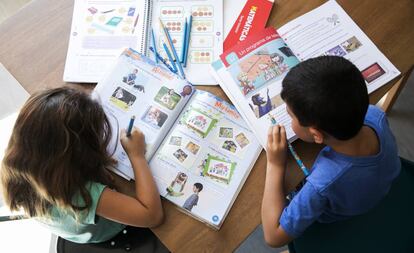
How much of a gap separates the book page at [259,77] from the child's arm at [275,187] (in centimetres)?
3

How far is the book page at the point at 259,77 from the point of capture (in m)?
0.90

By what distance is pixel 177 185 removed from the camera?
0.86 metres

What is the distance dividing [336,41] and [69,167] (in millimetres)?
732

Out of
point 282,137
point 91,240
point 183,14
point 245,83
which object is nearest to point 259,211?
point 282,137

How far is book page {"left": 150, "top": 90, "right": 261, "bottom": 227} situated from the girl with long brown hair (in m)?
0.05

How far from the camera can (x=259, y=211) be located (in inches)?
33.2

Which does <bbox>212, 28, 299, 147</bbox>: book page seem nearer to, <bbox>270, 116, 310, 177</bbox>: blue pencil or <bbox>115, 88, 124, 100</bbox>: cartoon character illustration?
<bbox>270, 116, 310, 177</bbox>: blue pencil

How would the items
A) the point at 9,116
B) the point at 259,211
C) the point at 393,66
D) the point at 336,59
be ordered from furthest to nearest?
the point at 9,116 < the point at 393,66 < the point at 259,211 < the point at 336,59

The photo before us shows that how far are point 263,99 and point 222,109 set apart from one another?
102 millimetres

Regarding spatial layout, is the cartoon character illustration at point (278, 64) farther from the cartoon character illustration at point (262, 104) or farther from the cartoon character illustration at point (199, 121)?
the cartoon character illustration at point (199, 121)

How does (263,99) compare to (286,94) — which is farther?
(263,99)

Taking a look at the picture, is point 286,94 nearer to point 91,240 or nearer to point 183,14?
point 183,14

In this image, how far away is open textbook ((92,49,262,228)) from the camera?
2.79 feet

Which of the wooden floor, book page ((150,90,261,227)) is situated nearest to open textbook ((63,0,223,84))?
book page ((150,90,261,227))
